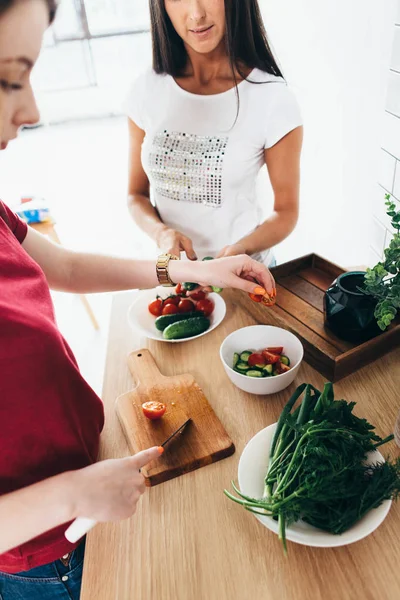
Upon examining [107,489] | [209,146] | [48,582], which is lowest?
[48,582]

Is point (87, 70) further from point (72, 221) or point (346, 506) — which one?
point (346, 506)

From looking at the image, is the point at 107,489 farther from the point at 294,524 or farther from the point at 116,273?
the point at 116,273

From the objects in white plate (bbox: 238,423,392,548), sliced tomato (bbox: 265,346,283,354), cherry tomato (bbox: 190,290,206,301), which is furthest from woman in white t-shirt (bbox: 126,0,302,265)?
white plate (bbox: 238,423,392,548)

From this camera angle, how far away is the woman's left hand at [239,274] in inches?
42.9

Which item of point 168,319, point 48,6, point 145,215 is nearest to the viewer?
point 48,6

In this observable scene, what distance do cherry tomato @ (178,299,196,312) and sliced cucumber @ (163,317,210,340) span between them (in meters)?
0.07

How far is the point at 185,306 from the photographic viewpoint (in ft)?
3.94

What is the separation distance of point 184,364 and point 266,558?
18.8 inches

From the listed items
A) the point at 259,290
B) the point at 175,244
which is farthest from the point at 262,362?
the point at 175,244

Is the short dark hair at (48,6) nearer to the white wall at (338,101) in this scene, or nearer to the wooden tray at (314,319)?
the wooden tray at (314,319)

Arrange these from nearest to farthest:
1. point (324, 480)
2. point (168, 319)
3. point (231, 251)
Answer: point (324, 480) → point (168, 319) → point (231, 251)

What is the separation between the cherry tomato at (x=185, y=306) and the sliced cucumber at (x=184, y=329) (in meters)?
0.07

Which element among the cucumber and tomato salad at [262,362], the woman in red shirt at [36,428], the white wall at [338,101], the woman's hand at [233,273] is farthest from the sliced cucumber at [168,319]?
the white wall at [338,101]

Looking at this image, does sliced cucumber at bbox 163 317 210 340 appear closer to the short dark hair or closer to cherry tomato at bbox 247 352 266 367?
cherry tomato at bbox 247 352 266 367
